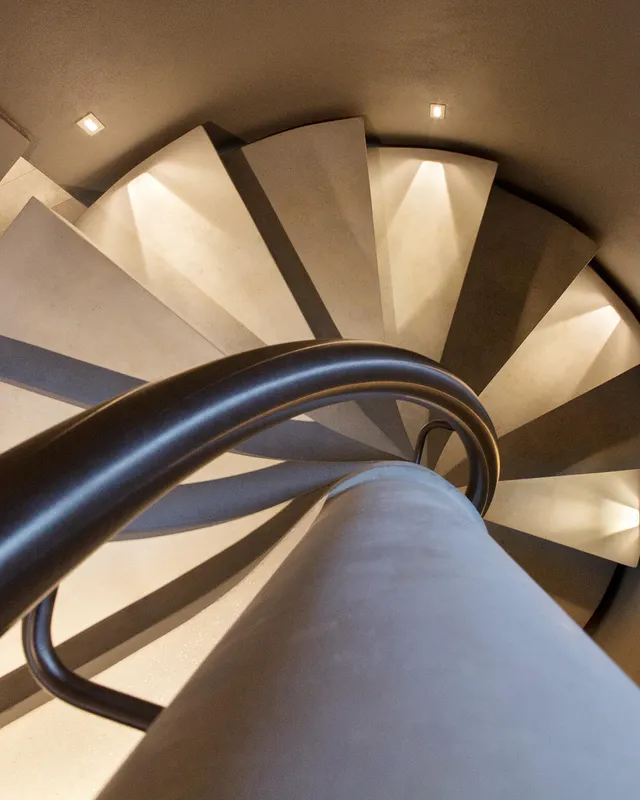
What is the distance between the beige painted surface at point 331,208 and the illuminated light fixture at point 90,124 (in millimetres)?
851

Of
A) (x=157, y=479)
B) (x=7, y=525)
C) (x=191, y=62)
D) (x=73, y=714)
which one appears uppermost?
(x=191, y=62)

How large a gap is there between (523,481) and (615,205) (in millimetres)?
1969

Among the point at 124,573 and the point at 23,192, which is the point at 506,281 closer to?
the point at 124,573

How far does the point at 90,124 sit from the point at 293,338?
56.8 inches

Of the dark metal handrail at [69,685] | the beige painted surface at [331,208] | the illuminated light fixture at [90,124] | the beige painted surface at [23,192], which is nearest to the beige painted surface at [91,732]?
the dark metal handrail at [69,685]

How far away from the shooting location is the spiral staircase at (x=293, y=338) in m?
2.46

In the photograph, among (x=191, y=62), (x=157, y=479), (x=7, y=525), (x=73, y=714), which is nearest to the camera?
(x=7, y=525)

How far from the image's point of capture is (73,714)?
2.21 m

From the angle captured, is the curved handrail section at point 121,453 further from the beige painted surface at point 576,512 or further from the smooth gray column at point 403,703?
the beige painted surface at point 576,512

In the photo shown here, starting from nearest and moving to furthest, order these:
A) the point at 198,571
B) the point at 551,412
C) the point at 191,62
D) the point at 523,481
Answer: the point at 198,571 → the point at 191,62 → the point at 551,412 → the point at 523,481

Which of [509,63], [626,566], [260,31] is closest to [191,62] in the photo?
[260,31]

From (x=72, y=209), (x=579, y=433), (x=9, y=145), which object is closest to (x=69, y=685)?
(x=9, y=145)

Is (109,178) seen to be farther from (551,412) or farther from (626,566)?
(626,566)

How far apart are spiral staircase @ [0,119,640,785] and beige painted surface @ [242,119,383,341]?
0.01m
